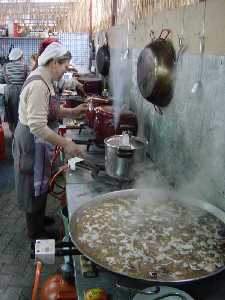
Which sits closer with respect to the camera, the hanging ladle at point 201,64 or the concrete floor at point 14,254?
the hanging ladle at point 201,64

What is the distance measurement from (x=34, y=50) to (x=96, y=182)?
8.16 m

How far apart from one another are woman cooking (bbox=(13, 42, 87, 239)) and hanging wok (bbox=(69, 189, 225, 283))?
868 mm

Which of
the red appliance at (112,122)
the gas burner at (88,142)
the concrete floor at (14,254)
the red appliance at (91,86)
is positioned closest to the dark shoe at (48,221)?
the concrete floor at (14,254)

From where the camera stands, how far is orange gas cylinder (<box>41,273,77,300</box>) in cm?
246

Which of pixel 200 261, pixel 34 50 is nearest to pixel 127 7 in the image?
pixel 200 261

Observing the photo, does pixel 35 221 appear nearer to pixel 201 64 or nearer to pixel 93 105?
pixel 93 105

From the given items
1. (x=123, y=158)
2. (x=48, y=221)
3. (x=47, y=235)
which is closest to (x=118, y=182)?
(x=123, y=158)

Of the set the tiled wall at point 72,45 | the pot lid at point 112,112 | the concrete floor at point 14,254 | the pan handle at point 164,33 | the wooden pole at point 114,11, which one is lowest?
the concrete floor at point 14,254

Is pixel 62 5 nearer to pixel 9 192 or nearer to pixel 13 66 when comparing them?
pixel 13 66

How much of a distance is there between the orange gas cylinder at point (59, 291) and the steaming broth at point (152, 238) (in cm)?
59

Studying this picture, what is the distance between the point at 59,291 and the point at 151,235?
0.88m

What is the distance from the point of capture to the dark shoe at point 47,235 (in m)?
3.92

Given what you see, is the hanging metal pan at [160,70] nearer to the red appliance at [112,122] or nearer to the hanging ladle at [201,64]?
the red appliance at [112,122]

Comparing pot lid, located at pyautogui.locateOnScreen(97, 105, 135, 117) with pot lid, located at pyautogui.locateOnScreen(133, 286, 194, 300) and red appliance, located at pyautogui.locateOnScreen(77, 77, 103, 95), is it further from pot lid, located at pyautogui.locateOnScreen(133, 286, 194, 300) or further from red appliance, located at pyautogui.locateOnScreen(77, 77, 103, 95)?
red appliance, located at pyautogui.locateOnScreen(77, 77, 103, 95)
